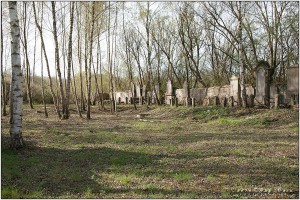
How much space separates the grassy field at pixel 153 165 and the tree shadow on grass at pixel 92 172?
0.02 metres

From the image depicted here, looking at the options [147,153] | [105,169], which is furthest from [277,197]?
[147,153]

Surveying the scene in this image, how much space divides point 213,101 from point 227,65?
15.3m

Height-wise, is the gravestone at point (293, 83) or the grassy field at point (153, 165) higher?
the gravestone at point (293, 83)

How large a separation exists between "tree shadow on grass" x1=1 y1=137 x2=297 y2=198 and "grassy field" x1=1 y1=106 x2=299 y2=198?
0.02 metres

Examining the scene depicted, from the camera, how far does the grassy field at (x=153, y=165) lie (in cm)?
597

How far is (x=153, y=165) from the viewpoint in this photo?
8164mm

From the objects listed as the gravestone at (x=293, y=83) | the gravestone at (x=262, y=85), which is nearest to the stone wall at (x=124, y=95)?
the gravestone at (x=262, y=85)

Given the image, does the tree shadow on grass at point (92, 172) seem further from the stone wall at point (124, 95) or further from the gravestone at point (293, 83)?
the stone wall at point (124, 95)

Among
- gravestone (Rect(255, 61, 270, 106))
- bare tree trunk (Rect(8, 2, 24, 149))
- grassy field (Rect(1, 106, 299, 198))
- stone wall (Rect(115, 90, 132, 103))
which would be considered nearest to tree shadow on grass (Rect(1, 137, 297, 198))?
grassy field (Rect(1, 106, 299, 198))

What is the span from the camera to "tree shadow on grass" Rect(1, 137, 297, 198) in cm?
591

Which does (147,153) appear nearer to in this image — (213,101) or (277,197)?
(277,197)

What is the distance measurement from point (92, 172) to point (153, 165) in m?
1.44

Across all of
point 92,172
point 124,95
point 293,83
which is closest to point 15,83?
point 92,172

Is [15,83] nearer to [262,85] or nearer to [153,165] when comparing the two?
[153,165]
